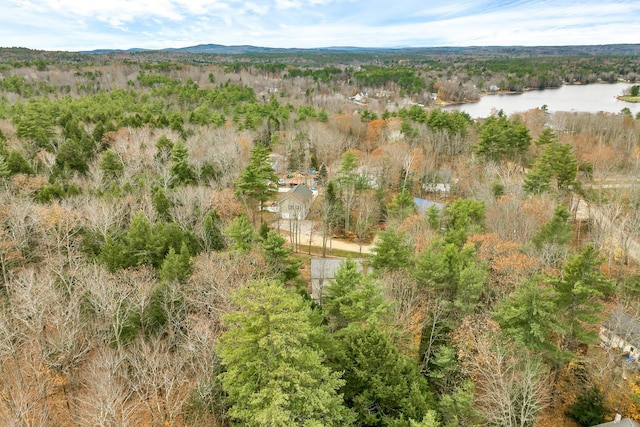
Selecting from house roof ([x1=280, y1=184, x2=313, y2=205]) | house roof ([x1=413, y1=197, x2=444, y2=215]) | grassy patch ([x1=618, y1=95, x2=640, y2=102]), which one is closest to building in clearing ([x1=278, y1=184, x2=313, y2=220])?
house roof ([x1=280, y1=184, x2=313, y2=205])

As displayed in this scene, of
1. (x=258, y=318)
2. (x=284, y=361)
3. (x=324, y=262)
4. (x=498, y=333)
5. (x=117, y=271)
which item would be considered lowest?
(x=324, y=262)

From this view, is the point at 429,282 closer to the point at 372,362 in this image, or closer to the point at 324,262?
the point at 372,362

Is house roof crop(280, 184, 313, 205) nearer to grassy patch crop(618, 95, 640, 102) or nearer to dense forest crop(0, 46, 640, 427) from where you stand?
dense forest crop(0, 46, 640, 427)

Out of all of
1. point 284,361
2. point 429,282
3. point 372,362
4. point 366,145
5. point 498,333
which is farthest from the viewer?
point 366,145

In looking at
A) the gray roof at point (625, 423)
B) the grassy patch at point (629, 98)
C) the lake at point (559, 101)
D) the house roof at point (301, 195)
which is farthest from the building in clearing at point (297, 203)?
the grassy patch at point (629, 98)

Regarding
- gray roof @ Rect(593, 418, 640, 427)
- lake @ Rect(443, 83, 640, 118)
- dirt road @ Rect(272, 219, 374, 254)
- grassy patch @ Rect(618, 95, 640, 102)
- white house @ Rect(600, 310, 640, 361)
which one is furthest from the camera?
grassy patch @ Rect(618, 95, 640, 102)

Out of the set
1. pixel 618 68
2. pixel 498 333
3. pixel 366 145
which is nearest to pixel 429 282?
pixel 498 333
